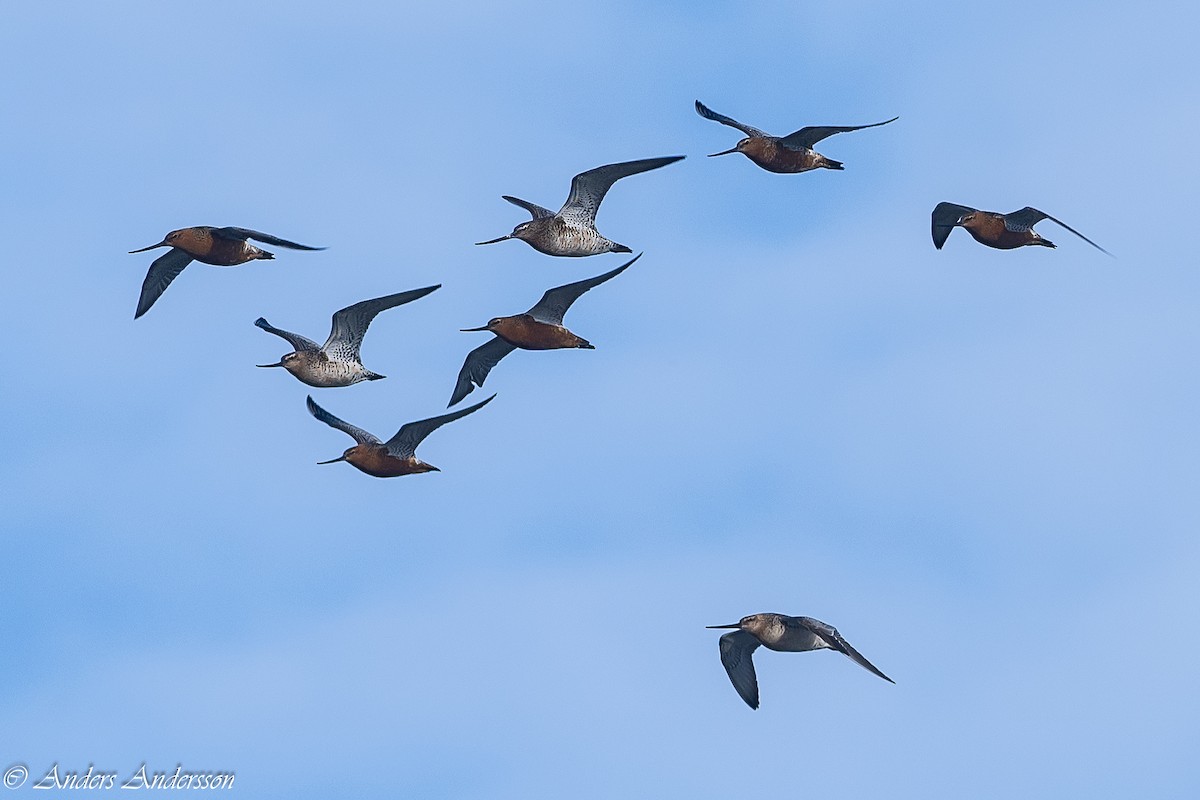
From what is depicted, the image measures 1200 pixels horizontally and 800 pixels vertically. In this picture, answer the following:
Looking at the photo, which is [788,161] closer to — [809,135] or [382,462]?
[809,135]

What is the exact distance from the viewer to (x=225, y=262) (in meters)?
28.5

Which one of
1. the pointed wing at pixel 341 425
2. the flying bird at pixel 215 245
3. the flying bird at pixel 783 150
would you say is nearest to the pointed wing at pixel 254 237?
the flying bird at pixel 215 245

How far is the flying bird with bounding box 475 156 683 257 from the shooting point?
88.9ft

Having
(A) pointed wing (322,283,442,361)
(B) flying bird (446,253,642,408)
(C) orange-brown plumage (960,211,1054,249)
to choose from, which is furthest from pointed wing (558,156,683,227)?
(C) orange-brown plumage (960,211,1054,249)

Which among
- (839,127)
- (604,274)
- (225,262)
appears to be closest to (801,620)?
(604,274)

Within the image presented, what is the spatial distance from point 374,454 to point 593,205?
5307 mm

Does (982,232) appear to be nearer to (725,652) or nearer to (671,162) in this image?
(671,162)

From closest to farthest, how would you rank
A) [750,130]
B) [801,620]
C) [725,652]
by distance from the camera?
[801,620]
[725,652]
[750,130]

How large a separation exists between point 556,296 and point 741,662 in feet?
20.3

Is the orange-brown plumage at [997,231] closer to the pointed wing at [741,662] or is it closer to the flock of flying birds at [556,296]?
the flock of flying birds at [556,296]

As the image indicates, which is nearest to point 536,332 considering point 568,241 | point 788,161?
point 568,241

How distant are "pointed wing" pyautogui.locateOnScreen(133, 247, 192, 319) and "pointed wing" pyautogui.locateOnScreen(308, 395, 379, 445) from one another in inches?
204

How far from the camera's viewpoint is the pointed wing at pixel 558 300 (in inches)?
1047

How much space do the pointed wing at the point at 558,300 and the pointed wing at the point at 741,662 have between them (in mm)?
5532
